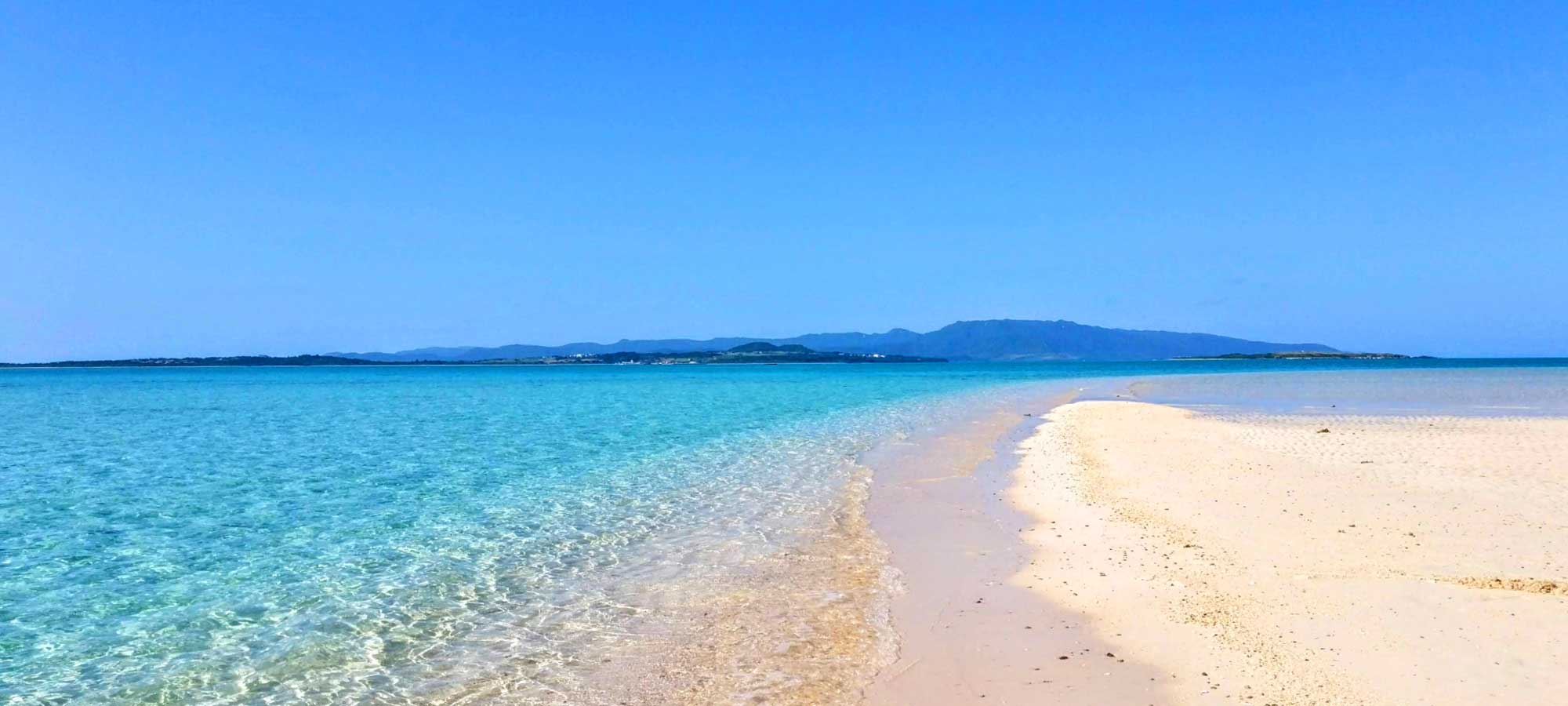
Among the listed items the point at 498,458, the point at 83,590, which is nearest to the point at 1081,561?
the point at 83,590

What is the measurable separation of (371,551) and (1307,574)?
10.0 metres

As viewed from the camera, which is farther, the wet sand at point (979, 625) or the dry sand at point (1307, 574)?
the wet sand at point (979, 625)

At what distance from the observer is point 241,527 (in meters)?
12.2

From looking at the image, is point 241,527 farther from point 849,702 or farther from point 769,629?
point 849,702

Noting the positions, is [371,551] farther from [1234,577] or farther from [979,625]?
[1234,577]

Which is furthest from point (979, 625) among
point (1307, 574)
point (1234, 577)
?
point (1307, 574)

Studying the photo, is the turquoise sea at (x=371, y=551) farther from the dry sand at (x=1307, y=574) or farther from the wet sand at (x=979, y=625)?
the dry sand at (x=1307, y=574)

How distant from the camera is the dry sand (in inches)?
232

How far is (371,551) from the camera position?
1084cm

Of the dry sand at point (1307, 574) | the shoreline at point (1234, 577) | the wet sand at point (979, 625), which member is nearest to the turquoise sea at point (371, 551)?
the wet sand at point (979, 625)

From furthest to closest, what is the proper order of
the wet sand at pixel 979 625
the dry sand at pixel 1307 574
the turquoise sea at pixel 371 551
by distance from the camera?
the turquoise sea at pixel 371 551
the wet sand at pixel 979 625
the dry sand at pixel 1307 574

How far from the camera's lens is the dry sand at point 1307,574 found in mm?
5902

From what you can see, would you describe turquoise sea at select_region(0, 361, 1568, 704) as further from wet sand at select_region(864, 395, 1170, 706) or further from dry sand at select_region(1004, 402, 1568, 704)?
dry sand at select_region(1004, 402, 1568, 704)

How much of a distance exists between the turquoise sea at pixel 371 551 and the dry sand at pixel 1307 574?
2.95m
